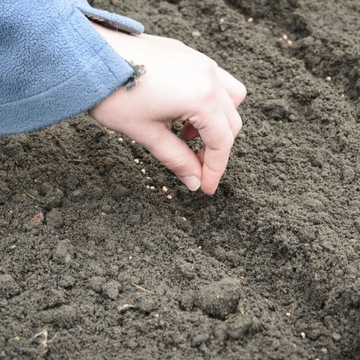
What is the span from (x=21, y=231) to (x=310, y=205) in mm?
745

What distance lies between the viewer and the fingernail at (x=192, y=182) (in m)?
1.85

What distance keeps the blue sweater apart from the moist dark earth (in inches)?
13.6

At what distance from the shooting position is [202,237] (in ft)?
6.39

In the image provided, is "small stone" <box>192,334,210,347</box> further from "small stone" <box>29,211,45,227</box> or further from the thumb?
"small stone" <box>29,211,45,227</box>

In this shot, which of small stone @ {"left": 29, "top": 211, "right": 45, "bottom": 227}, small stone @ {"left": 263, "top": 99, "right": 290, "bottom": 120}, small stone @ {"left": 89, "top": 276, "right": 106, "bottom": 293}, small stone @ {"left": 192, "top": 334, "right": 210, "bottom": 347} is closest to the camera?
small stone @ {"left": 192, "top": 334, "right": 210, "bottom": 347}

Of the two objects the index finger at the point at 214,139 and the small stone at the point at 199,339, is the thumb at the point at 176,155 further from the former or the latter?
the small stone at the point at 199,339

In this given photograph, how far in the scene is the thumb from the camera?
5.74 ft

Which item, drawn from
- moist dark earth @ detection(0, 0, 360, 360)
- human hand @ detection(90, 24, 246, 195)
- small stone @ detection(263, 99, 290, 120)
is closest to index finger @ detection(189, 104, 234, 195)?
human hand @ detection(90, 24, 246, 195)

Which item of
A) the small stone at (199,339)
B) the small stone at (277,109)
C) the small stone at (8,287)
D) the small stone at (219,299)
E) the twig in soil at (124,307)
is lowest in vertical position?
the small stone at (8,287)

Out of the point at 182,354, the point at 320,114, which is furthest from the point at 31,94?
the point at 320,114

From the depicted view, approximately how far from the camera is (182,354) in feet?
5.39

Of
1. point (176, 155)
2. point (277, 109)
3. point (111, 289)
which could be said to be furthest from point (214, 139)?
point (277, 109)

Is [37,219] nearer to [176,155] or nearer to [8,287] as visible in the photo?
[8,287]

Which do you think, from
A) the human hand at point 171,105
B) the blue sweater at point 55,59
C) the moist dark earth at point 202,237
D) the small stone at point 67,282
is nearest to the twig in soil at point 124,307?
the moist dark earth at point 202,237
